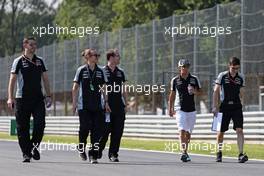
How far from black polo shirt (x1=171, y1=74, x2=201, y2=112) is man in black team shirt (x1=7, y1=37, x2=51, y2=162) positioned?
2.65m

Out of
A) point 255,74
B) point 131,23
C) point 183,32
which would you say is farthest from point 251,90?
point 131,23

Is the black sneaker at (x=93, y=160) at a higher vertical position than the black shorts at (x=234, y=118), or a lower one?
lower

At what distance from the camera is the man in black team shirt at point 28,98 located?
1369cm

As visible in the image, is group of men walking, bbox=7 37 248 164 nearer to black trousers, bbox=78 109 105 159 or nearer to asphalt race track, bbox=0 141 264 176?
black trousers, bbox=78 109 105 159

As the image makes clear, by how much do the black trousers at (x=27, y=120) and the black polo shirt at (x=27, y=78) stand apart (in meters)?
0.09

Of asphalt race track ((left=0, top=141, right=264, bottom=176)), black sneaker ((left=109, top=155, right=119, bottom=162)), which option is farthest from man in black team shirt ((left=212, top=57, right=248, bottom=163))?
black sneaker ((left=109, top=155, right=119, bottom=162))

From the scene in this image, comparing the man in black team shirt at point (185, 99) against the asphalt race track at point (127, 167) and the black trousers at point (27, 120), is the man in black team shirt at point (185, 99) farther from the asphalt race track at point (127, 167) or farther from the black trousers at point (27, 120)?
the black trousers at point (27, 120)

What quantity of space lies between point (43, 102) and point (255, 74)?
1071cm

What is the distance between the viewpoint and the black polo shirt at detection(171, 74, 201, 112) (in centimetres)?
1523

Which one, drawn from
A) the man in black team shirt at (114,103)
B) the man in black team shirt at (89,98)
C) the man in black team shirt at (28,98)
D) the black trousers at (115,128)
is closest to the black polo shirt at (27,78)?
the man in black team shirt at (28,98)

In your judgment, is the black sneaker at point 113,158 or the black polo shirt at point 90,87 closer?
the black polo shirt at point 90,87

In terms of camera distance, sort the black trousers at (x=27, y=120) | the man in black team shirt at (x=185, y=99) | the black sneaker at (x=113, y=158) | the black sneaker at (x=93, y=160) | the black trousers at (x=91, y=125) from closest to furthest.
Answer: the black sneaker at (x=93, y=160), the black trousers at (x=27, y=120), the black trousers at (x=91, y=125), the black sneaker at (x=113, y=158), the man in black team shirt at (x=185, y=99)

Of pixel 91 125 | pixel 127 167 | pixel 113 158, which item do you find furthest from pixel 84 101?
pixel 127 167

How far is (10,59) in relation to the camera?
43.1 metres
